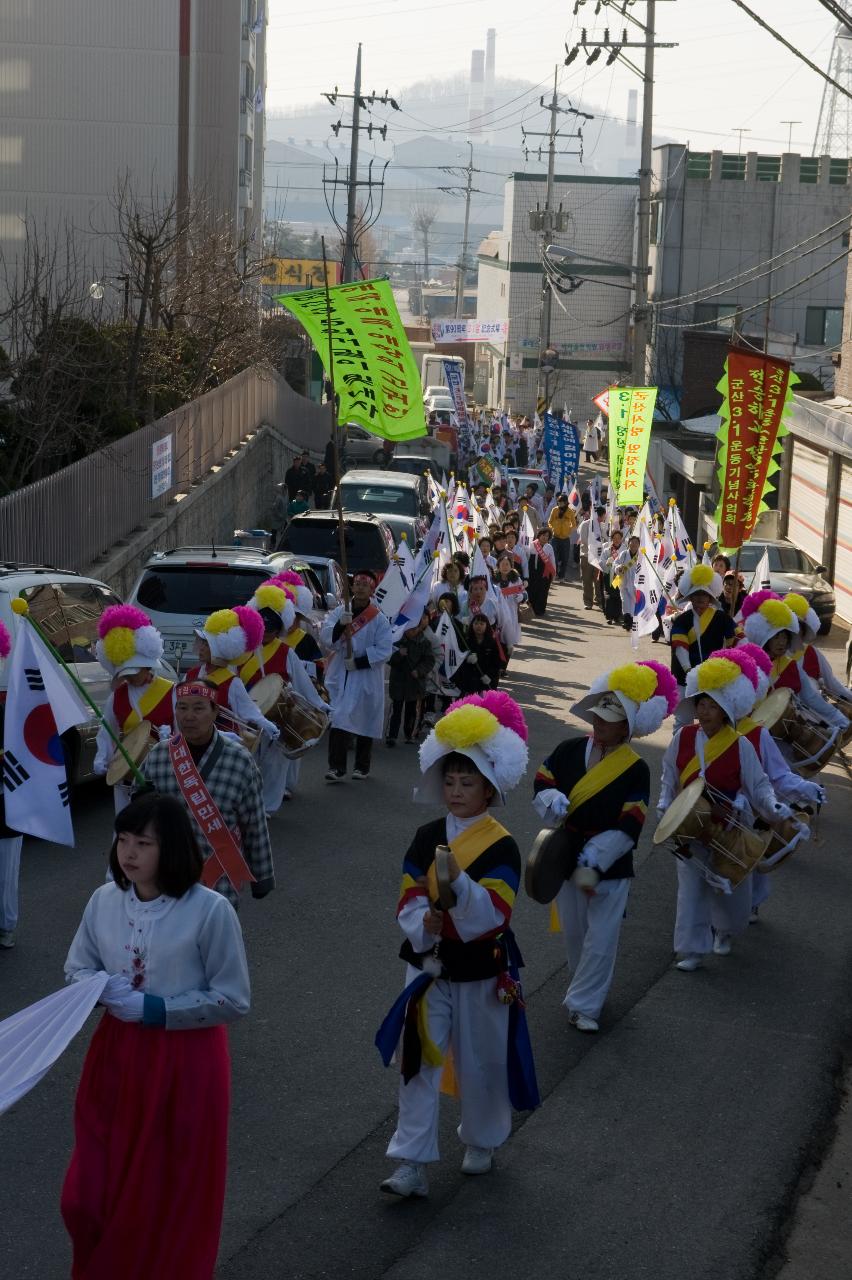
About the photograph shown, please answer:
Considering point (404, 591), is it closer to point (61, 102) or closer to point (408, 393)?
point (408, 393)

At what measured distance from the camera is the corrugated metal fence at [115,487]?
1695cm

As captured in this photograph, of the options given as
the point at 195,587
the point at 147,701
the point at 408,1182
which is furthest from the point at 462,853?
the point at 195,587

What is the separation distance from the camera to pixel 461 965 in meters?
6.00

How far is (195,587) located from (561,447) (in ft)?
76.5

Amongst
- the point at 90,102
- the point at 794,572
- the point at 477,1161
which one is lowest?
the point at 794,572

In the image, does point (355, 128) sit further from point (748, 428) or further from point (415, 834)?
point (415, 834)

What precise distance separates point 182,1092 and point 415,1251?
1466 mm

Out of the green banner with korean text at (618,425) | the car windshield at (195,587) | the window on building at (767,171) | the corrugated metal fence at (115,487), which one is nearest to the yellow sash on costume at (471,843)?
the car windshield at (195,587)

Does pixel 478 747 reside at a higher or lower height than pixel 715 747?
higher

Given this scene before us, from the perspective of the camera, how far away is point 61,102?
48.6 m

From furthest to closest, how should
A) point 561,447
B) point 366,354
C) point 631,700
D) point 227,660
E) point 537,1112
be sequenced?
1. point 561,447
2. point 366,354
3. point 227,660
4. point 631,700
5. point 537,1112

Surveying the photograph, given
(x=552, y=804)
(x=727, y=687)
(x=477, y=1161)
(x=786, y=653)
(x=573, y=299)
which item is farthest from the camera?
(x=573, y=299)

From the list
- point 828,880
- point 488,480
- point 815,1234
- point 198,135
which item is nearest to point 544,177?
point 198,135

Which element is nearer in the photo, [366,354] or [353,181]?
[366,354]
